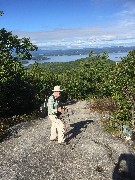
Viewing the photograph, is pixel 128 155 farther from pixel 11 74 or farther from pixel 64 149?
pixel 11 74

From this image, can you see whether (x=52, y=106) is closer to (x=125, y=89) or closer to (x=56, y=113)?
(x=56, y=113)

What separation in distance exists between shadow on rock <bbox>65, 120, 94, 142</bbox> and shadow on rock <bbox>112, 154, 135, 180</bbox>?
13.6 ft

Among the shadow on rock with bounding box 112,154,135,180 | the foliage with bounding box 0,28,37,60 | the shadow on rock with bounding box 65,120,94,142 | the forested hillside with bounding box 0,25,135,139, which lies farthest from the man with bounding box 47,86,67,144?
the foliage with bounding box 0,28,37,60

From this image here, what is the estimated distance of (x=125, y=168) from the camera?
16500 millimetres

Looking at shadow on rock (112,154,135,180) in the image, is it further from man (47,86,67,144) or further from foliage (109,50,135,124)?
foliage (109,50,135,124)

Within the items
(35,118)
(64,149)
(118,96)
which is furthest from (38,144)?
(35,118)

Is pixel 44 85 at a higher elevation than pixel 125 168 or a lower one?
higher

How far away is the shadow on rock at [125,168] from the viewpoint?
50.5 feet

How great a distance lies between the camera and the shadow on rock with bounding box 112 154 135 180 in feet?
50.5

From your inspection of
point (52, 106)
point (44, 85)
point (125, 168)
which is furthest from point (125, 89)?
point (44, 85)

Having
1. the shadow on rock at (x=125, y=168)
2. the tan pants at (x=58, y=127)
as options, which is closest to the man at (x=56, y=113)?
the tan pants at (x=58, y=127)

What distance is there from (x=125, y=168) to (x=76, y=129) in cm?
744

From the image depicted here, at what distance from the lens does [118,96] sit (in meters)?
23.9

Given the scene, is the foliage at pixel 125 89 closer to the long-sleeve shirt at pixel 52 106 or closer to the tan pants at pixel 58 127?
the tan pants at pixel 58 127
